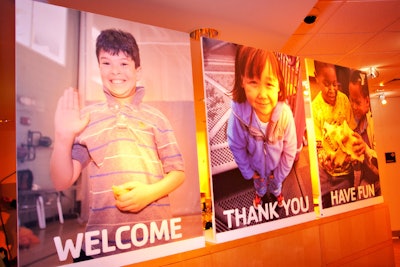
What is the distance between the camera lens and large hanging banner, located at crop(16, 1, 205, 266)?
1.42 metres

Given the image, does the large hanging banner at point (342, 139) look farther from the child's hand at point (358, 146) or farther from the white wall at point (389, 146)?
the white wall at point (389, 146)

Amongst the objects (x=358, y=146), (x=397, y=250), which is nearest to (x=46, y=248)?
(x=358, y=146)

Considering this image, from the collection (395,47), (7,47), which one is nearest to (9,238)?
(7,47)

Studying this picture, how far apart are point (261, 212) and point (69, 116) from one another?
1533 mm

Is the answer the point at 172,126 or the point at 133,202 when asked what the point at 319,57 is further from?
the point at 133,202

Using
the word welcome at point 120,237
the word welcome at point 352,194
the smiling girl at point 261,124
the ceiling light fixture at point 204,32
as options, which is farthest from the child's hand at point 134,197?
the word welcome at point 352,194

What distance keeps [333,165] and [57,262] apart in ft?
8.02

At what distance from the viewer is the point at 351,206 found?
9.09 feet

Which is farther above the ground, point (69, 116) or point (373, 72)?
point (373, 72)

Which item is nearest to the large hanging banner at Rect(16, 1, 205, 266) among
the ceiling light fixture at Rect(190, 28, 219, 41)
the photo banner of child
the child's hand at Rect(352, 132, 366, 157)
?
the photo banner of child

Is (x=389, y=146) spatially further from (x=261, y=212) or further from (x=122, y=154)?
(x=122, y=154)

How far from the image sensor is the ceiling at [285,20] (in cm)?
210

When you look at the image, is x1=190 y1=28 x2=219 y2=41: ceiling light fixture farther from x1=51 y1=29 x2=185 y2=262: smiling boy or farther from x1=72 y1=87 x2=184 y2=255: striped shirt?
x1=72 y1=87 x2=184 y2=255: striped shirt

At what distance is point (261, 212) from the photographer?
2.17m
